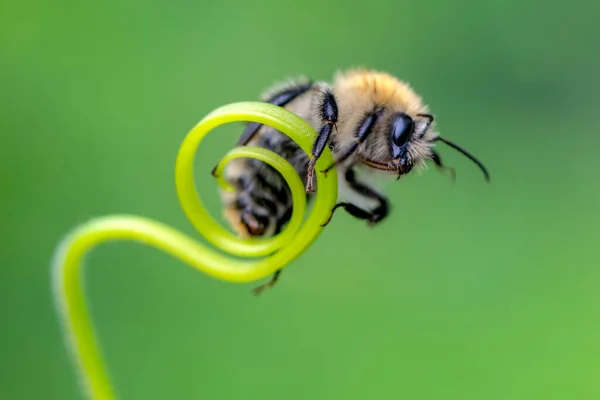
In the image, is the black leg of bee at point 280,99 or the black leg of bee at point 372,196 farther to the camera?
the black leg of bee at point 372,196

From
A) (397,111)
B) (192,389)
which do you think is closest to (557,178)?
(192,389)

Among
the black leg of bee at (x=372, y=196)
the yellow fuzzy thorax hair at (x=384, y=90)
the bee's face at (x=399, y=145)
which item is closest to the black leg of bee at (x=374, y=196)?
the black leg of bee at (x=372, y=196)

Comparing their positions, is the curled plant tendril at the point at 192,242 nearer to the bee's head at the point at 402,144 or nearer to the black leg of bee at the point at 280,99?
the black leg of bee at the point at 280,99

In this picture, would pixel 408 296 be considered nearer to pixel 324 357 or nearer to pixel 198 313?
pixel 324 357

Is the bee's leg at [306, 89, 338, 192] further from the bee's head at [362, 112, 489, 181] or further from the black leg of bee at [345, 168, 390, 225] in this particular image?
the black leg of bee at [345, 168, 390, 225]

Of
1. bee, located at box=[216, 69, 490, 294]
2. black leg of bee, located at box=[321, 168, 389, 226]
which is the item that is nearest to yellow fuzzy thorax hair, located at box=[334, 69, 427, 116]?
bee, located at box=[216, 69, 490, 294]
